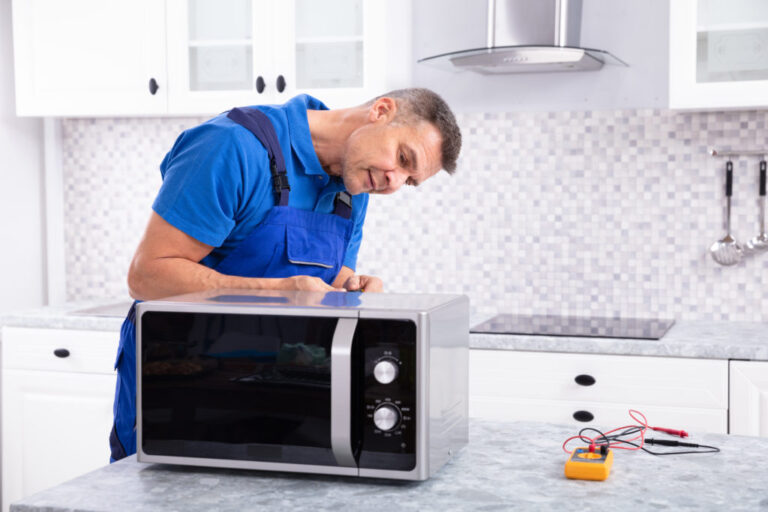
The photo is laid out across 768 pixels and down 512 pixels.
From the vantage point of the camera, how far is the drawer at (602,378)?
2367 mm

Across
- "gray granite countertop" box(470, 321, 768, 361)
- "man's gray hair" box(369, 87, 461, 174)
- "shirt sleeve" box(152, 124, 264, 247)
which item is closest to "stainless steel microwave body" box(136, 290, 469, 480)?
"shirt sleeve" box(152, 124, 264, 247)

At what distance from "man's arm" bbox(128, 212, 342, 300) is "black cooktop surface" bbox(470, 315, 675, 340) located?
1.23 metres

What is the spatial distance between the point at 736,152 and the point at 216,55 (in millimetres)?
1654

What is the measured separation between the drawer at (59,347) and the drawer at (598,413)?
116 cm

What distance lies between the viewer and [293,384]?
1.19 m

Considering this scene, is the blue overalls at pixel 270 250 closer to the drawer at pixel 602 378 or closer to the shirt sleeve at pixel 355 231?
the shirt sleeve at pixel 355 231

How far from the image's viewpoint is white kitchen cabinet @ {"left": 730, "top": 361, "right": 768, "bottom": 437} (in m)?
2.34

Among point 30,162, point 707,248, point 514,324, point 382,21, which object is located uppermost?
point 382,21

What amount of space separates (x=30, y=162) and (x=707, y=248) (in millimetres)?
2407

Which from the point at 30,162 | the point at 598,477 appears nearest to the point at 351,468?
the point at 598,477

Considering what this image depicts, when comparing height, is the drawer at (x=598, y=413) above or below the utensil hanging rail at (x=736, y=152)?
below

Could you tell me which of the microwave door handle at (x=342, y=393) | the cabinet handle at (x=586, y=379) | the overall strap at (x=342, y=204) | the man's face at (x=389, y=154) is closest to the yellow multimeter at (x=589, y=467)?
the microwave door handle at (x=342, y=393)

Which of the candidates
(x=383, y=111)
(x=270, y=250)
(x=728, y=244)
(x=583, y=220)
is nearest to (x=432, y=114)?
(x=383, y=111)

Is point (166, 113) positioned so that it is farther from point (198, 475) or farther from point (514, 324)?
point (198, 475)
